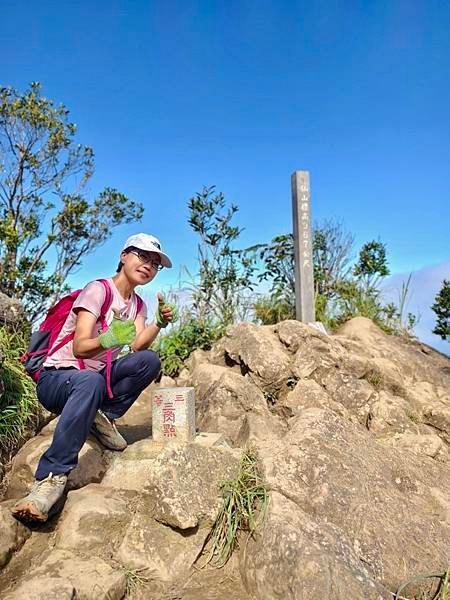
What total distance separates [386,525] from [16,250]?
Result: 231 inches

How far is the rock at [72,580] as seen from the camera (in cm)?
218

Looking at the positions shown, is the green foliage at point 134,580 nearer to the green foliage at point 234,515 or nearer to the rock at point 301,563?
the green foliage at point 234,515

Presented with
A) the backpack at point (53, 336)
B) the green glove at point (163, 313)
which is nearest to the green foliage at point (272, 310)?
the green glove at point (163, 313)

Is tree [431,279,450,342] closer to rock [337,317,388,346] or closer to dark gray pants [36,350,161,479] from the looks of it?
rock [337,317,388,346]

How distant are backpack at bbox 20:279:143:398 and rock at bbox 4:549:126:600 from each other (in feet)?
3.27

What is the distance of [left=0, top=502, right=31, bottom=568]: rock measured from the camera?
257 cm

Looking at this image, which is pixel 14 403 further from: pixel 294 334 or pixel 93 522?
pixel 294 334

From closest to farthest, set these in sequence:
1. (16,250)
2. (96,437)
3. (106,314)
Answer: (106,314)
(96,437)
(16,250)

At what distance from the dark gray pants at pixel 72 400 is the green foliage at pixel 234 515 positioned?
36.6 inches

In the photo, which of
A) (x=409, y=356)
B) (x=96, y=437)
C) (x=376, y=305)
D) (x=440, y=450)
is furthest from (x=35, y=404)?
(x=376, y=305)

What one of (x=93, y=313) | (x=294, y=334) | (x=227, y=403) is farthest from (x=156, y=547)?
(x=294, y=334)

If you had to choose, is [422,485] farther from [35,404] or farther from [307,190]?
[307,190]

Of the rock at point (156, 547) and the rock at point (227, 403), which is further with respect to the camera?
the rock at point (227, 403)

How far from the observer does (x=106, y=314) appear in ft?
10.3
